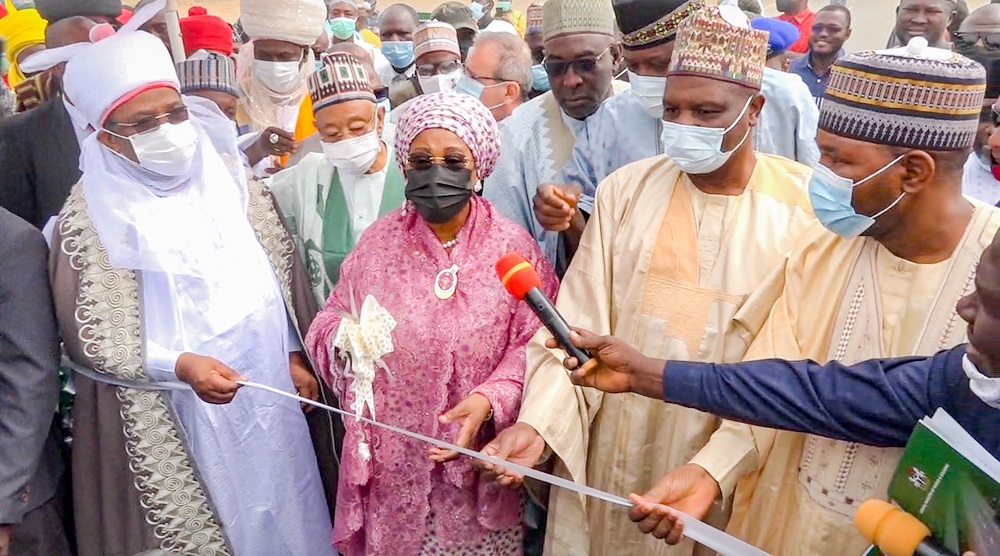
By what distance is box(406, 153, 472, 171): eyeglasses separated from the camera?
271 cm

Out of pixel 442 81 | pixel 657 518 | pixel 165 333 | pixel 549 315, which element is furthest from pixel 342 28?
pixel 657 518

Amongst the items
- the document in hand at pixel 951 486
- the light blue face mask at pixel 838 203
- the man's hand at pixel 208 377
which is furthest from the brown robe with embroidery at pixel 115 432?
the document in hand at pixel 951 486

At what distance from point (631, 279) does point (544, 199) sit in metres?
0.39

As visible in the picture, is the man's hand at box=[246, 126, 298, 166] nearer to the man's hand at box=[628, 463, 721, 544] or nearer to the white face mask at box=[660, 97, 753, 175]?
the white face mask at box=[660, 97, 753, 175]

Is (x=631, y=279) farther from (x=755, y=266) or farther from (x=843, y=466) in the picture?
(x=843, y=466)

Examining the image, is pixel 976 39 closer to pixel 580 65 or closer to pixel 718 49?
pixel 580 65

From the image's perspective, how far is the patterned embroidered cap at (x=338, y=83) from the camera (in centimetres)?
351

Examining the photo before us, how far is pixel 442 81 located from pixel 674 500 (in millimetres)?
3958

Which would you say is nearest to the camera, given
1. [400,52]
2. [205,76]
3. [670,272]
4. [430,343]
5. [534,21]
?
[670,272]

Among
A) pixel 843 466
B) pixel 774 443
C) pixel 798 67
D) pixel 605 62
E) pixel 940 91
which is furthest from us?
pixel 798 67

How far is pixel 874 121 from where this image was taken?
78.5 inches

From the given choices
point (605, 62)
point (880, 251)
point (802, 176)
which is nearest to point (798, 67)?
point (605, 62)

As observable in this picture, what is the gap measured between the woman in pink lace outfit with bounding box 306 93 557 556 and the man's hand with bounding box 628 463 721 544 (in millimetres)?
624

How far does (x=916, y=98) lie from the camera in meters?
1.94
